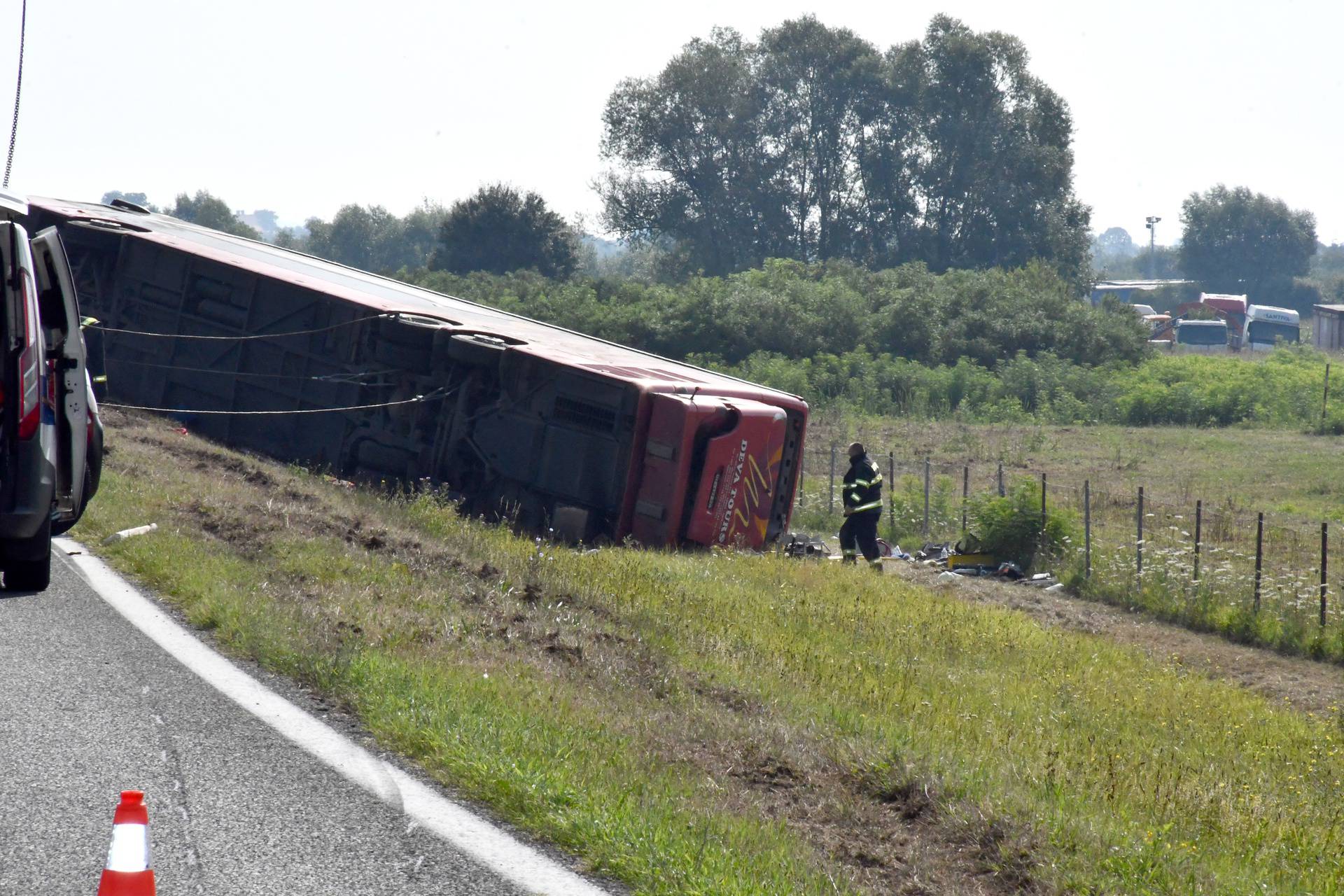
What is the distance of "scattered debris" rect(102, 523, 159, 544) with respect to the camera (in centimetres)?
894

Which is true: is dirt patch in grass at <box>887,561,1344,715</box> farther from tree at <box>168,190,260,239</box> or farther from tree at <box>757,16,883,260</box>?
tree at <box>168,190,260,239</box>

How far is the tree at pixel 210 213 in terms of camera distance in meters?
120

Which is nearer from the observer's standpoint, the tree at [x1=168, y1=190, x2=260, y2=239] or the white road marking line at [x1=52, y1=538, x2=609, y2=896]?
the white road marking line at [x1=52, y1=538, x2=609, y2=896]

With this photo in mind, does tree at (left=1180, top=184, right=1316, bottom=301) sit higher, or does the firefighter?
tree at (left=1180, top=184, right=1316, bottom=301)

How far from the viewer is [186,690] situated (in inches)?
227

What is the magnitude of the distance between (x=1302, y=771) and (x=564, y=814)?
6156 mm

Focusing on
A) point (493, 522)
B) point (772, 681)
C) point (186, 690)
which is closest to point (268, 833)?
point (186, 690)

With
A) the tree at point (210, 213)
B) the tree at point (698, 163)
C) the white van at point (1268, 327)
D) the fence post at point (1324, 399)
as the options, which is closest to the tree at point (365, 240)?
the tree at point (210, 213)

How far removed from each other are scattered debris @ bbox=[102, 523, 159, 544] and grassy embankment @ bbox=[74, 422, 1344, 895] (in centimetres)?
13

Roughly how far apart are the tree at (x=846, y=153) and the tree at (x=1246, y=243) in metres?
67.7

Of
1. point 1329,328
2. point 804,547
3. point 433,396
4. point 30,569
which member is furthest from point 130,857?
point 1329,328

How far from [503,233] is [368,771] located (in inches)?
2525

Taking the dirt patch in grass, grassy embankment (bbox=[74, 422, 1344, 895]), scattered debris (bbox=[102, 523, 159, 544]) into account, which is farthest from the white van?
scattered debris (bbox=[102, 523, 159, 544])

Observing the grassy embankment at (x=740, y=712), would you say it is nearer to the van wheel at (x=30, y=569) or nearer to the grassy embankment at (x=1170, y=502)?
the van wheel at (x=30, y=569)
